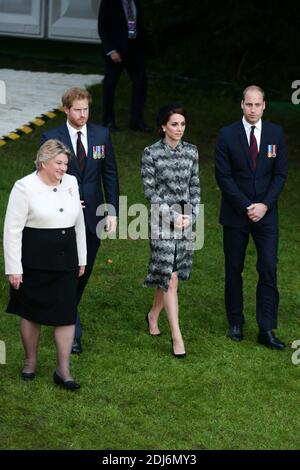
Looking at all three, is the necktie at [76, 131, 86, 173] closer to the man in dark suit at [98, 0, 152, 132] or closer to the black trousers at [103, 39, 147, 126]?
the man in dark suit at [98, 0, 152, 132]

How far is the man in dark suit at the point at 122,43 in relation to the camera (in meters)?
15.1

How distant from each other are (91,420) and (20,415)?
469 mm

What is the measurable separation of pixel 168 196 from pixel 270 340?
1410mm

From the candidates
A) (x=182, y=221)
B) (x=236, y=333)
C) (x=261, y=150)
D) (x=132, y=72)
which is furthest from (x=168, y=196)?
(x=132, y=72)

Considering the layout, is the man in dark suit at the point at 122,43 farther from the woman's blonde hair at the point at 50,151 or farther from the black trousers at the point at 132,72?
the woman's blonde hair at the point at 50,151

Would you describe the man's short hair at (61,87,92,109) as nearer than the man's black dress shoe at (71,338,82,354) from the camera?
Yes

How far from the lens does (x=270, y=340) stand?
954cm

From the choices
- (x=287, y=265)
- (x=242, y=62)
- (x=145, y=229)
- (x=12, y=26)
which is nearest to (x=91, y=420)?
(x=287, y=265)

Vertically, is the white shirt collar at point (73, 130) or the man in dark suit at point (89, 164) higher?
the white shirt collar at point (73, 130)

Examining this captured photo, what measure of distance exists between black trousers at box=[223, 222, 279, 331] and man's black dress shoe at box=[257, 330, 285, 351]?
4cm

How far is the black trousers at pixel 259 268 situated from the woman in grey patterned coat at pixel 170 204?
43 cm

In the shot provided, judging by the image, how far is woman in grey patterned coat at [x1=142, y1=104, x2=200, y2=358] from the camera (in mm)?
9227

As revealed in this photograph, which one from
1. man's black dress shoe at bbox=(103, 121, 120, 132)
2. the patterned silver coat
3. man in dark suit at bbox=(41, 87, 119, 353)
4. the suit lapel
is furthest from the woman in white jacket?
man's black dress shoe at bbox=(103, 121, 120, 132)

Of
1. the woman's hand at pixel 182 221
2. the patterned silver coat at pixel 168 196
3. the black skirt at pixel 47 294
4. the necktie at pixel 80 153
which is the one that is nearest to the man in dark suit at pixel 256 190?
the patterned silver coat at pixel 168 196
